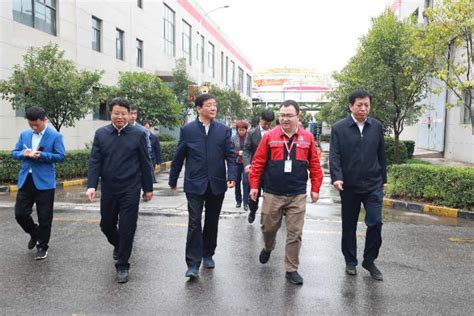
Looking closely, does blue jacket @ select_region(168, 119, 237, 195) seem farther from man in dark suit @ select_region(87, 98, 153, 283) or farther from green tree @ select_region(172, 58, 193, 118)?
green tree @ select_region(172, 58, 193, 118)

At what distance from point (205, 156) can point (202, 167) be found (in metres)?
0.12

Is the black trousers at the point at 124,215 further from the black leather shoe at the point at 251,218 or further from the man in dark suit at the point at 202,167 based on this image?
the black leather shoe at the point at 251,218

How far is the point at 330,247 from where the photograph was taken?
5.99 m

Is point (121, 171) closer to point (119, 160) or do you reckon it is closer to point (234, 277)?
point (119, 160)

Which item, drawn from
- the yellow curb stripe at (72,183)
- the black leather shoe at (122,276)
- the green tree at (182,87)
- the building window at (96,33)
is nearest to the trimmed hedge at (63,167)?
the yellow curb stripe at (72,183)

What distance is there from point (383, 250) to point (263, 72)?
119 meters

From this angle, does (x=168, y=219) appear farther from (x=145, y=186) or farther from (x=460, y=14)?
(x=460, y=14)

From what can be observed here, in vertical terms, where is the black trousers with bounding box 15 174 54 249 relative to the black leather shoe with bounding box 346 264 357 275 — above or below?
above

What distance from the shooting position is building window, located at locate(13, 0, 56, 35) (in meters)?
15.9

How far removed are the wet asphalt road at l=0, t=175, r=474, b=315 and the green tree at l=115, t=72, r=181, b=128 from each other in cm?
1219

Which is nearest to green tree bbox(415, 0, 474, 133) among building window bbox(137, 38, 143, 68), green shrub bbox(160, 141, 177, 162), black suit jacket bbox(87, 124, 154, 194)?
black suit jacket bbox(87, 124, 154, 194)

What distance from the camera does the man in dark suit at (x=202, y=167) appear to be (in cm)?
470

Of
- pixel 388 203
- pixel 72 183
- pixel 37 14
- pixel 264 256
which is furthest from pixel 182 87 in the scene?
pixel 264 256

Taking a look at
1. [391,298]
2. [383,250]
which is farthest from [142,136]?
[383,250]
